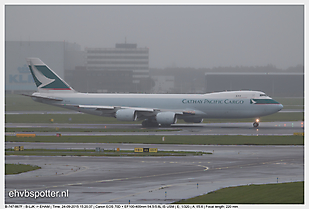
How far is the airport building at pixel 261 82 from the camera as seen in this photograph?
19088 centimetres

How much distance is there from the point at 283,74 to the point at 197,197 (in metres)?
184

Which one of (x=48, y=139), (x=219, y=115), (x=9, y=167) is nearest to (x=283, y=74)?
(x=219, y=115)

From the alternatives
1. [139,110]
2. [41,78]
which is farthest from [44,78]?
[139,110]

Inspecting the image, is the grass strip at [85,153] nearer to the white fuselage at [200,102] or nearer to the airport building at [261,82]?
the white fuselage at [200,102]

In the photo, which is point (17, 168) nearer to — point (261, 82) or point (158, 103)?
point (158, 103)

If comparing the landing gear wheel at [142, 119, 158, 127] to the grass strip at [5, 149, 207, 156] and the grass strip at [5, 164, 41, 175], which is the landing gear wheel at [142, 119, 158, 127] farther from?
the grass strip at [5, 164, 41, 175]

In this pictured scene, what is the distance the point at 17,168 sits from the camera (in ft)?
86.6

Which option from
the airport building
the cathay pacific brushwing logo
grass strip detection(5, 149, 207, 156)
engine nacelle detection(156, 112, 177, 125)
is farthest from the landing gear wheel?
the airport building

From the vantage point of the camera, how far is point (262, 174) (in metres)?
24.5

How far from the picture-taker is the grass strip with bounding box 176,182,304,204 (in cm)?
1717

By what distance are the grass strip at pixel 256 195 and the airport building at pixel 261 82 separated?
565 feet

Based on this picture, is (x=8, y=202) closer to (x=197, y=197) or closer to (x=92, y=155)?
(x=197, y=197)

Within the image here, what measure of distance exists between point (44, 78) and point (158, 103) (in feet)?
63.7

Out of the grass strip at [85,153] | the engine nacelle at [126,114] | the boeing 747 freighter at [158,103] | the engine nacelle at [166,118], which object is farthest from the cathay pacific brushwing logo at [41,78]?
the grass strip at [85,153]
